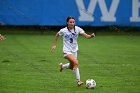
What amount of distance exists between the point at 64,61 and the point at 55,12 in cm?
1129

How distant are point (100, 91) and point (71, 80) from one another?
2061 millimetres

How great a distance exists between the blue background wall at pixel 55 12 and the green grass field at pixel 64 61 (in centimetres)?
181

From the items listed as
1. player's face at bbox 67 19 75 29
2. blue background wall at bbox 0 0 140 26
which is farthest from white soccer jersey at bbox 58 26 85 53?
blue background wall at bbox 0 0 140 26

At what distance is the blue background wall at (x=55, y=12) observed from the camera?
2941cm

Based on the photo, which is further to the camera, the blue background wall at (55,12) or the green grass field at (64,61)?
the blue background wall at (55,12)

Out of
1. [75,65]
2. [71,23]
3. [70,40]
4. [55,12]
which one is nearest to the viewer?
[75,65]

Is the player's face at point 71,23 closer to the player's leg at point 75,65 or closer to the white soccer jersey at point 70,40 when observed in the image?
the white soccer jersey at point 70,40

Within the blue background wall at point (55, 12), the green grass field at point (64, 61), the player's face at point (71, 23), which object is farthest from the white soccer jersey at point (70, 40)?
the blue background wall at point (55, 12)

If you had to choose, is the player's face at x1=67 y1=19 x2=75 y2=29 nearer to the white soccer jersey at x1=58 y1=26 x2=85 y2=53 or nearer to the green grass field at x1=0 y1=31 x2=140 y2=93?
the white soccer jersey at x1=58 y1=26 x2=85 y2=53

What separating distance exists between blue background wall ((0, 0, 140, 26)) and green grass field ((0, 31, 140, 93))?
1.81m

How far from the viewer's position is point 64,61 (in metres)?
18.8

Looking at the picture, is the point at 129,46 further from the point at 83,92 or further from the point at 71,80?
the point at 83,92

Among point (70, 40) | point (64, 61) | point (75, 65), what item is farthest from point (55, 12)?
point (75, 65)

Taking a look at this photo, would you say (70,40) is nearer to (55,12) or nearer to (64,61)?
(64,61)
